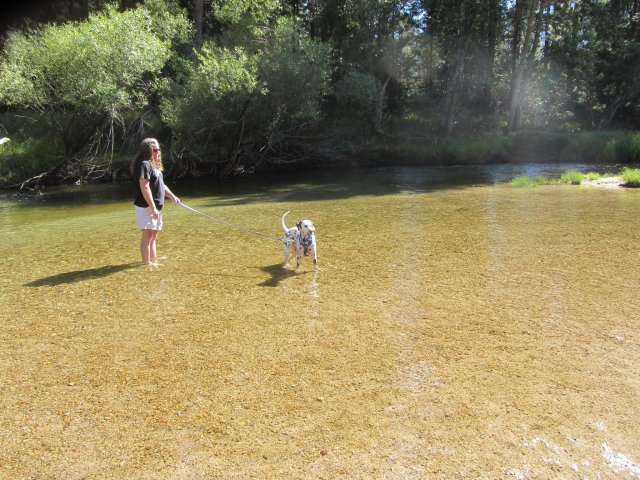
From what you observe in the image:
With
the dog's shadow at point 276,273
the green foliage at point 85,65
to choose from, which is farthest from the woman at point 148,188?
the green foliage at point 85,65

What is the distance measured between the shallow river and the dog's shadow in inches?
1.3

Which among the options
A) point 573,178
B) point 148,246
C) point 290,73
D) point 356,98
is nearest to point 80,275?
point 148,246

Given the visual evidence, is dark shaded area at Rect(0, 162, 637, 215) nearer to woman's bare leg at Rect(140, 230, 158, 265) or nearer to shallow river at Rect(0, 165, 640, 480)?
woman's bare leg at Rect(140, 230, 158, 265)

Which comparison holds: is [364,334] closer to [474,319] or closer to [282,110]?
[474,319]

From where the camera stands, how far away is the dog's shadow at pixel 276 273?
24.1ft

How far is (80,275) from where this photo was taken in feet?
26.3

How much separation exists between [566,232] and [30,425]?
394 inches

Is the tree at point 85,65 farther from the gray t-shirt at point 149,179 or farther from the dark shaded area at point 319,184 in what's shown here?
the gray t-shirt at point 149,179

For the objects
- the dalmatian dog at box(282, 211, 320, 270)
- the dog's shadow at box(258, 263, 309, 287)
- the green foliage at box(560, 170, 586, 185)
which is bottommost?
the dog's shadow at box(258, 263, 309, 287)

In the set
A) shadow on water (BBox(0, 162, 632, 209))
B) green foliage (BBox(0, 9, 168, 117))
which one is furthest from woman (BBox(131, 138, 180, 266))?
green foliage (BBox(0, 9, 168, 117))

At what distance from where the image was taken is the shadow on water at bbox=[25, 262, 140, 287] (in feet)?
25.0

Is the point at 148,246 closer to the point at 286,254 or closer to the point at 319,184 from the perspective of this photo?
the point at 286,254

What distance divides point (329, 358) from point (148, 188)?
14.2 feet

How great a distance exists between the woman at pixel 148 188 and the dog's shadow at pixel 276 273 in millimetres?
1943
